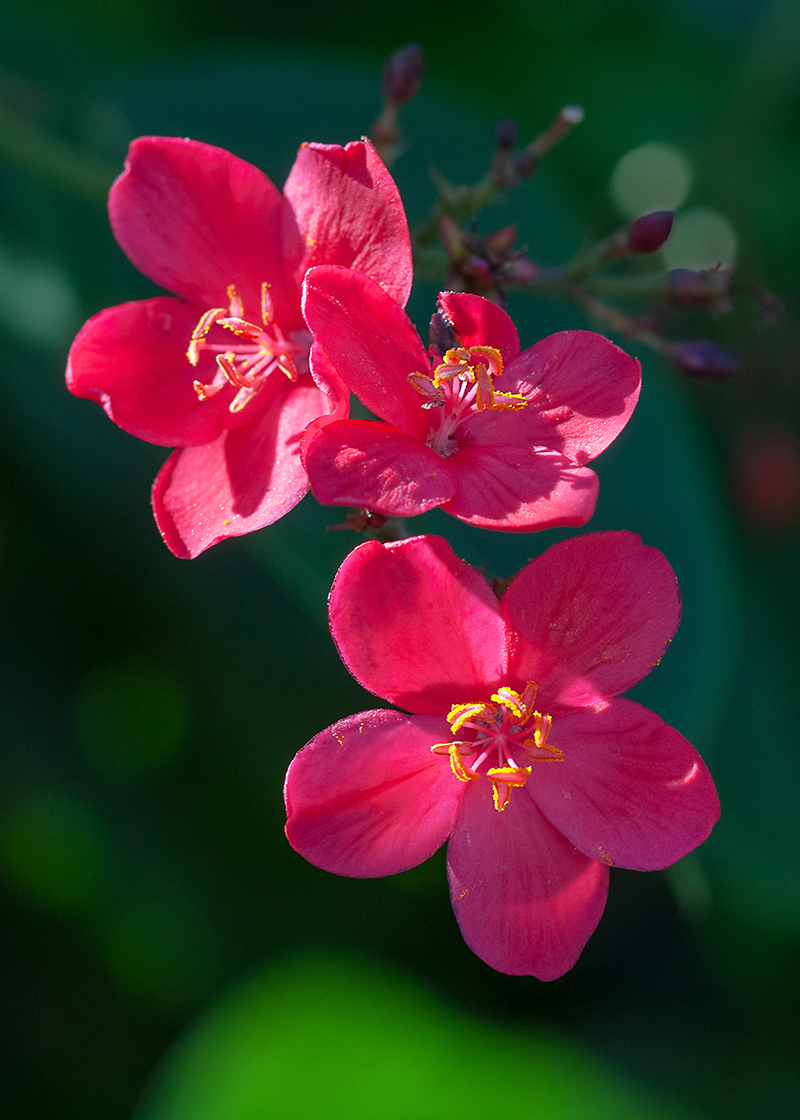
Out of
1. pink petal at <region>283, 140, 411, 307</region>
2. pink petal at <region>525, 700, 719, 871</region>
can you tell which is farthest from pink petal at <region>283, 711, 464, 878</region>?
pink petal at <region>283, 140, 411, 307</region>

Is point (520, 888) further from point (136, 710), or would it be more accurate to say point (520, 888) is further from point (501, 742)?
point (136, 710)

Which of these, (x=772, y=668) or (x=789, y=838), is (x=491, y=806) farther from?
(x=772, y=668)

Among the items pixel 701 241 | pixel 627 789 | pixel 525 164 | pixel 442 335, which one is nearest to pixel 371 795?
pixel 627 789

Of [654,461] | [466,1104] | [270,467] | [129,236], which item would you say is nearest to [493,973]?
[466,1104]

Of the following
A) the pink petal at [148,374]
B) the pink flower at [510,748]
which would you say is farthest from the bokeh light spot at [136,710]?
the pink flower at [510,748]

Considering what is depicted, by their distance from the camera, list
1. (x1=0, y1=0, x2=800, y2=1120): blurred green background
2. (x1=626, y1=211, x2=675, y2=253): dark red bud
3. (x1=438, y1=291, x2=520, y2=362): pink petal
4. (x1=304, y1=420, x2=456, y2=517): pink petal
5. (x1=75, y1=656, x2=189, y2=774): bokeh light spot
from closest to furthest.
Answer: (x1=304, y1=420, x2=456, y2=517): pink petal → (x1=438, y1=291, x2=520, y2=362): pink petal → (x1=626, y1=211, x2=675, y2=253): dark red bud → (x1=0, y1=0, x2=800, y2=1120): blurred green background → (x1=75, y1=656, x2=189, y2=774): bokeh light spot

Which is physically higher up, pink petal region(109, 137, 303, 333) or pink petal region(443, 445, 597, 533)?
pink petal region(109, 137, 303, 333)

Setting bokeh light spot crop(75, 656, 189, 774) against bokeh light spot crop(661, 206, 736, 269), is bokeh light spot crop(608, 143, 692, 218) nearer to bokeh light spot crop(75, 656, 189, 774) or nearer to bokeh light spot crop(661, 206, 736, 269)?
bokeh light spot crop(661, 206, 736, 269)
